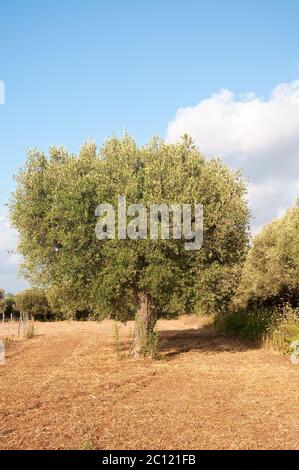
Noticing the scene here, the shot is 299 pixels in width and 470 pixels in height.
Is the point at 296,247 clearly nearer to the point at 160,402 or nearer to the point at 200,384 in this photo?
the point at 200,384

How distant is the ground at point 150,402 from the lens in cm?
1011

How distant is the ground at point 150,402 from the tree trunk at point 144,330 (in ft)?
2.95

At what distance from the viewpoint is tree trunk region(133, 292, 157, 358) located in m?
→ 24.4

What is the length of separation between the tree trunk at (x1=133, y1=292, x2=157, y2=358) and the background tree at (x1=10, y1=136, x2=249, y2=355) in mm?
55

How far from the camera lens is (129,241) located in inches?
874

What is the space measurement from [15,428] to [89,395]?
4.20 metres

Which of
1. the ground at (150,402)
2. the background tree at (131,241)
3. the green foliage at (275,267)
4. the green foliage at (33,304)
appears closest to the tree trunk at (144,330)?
the background tree at (131,241)
